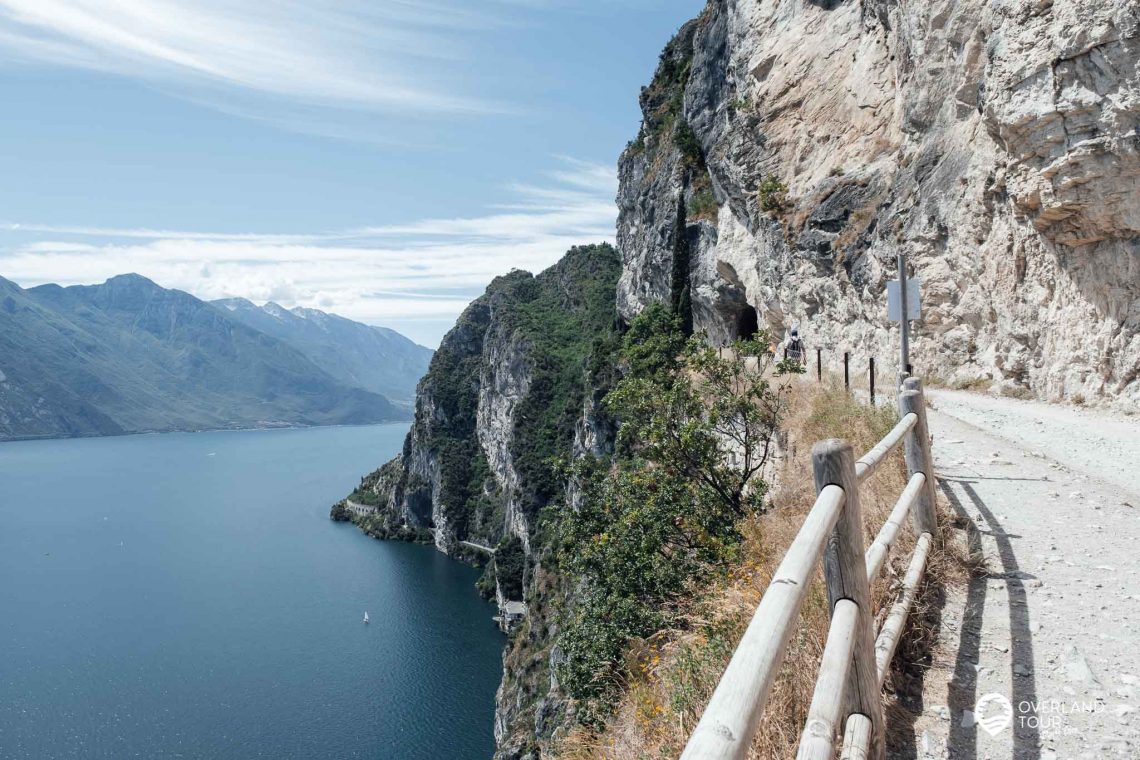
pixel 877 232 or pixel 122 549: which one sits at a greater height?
pixel 877 232

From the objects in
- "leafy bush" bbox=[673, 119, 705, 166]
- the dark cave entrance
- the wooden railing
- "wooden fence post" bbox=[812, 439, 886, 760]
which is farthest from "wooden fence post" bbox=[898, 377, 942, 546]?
"leafy bush" bbox=[673, 119, 705, 166]

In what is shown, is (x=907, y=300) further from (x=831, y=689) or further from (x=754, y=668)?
(x=754, y=668)

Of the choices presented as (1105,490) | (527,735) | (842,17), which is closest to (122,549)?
(527,735)

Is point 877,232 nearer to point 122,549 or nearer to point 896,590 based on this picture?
point 896,590

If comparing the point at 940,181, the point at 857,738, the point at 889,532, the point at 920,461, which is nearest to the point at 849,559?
the point at 857,738

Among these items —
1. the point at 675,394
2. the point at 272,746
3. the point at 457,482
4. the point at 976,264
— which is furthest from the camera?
the point at 457,482

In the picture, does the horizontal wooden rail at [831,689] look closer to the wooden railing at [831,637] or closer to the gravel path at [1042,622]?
the wooden railing at [831,637]

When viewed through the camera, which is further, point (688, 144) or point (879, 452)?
point (688, 144)

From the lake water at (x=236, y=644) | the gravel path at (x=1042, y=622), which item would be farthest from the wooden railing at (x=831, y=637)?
the lake water at (x=236, y=644)
